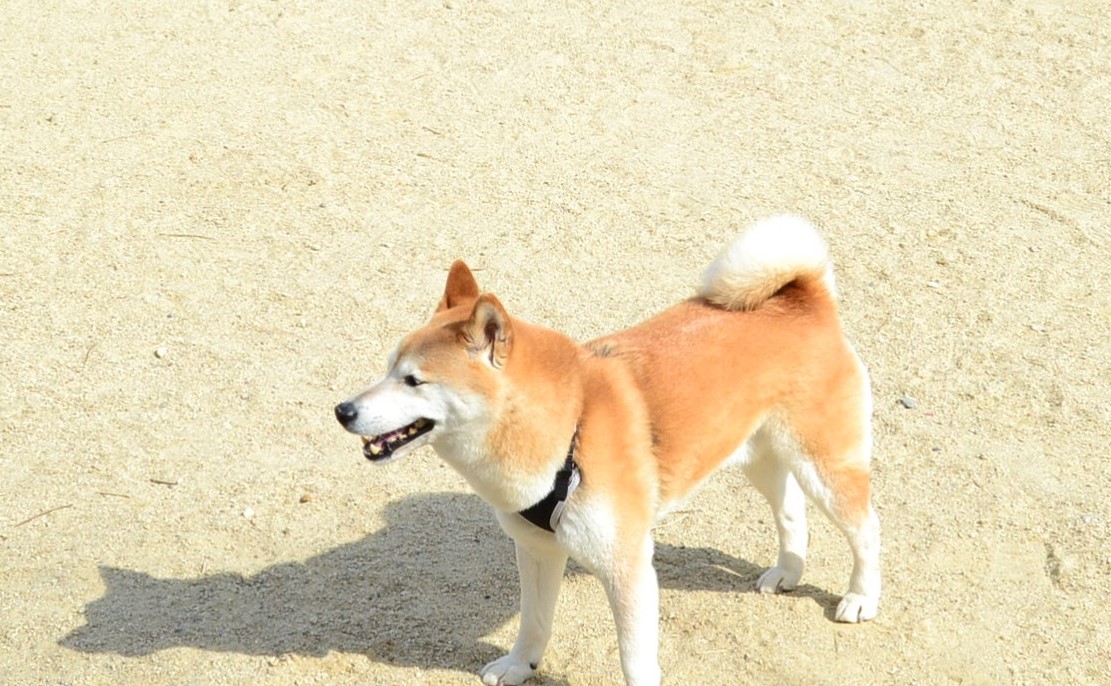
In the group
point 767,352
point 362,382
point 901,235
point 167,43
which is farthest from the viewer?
point 167,43

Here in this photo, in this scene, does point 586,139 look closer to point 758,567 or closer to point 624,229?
point 624,229

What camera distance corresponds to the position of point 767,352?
4414 millimetres

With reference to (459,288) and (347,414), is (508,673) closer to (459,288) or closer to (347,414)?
(347,414)

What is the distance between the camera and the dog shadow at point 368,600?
491 cm

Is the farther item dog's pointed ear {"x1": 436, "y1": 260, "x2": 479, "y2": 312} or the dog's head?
dog's pointed ear {"x1": 436, "y1": 260, "x2": 479, "y2": 312}

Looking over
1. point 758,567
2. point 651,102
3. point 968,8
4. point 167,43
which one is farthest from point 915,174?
point 167,43

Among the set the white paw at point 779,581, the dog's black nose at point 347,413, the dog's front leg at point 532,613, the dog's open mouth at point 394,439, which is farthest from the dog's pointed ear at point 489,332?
the white paw at point 779,581

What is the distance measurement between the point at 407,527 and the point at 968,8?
6865 millimetres

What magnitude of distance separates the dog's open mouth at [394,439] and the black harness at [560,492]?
1.38ft

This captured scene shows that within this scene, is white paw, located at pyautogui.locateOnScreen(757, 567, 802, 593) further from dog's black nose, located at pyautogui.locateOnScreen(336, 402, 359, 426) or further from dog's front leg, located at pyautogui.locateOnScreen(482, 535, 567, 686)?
dog's black nose, located at pyautogui.locateOnScreen(336, 402, 359, 426)

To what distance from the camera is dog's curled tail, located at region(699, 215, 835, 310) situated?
446 centimetres

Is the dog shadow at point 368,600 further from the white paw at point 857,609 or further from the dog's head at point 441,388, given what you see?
the dog's head at point 441,388

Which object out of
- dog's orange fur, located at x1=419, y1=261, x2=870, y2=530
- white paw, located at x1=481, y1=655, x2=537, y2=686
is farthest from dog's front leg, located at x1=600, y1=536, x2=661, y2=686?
white paw, located at x1=481, y1=655, x2=537, y2=686

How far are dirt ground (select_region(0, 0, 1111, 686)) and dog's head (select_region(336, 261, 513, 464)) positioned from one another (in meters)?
1.28
